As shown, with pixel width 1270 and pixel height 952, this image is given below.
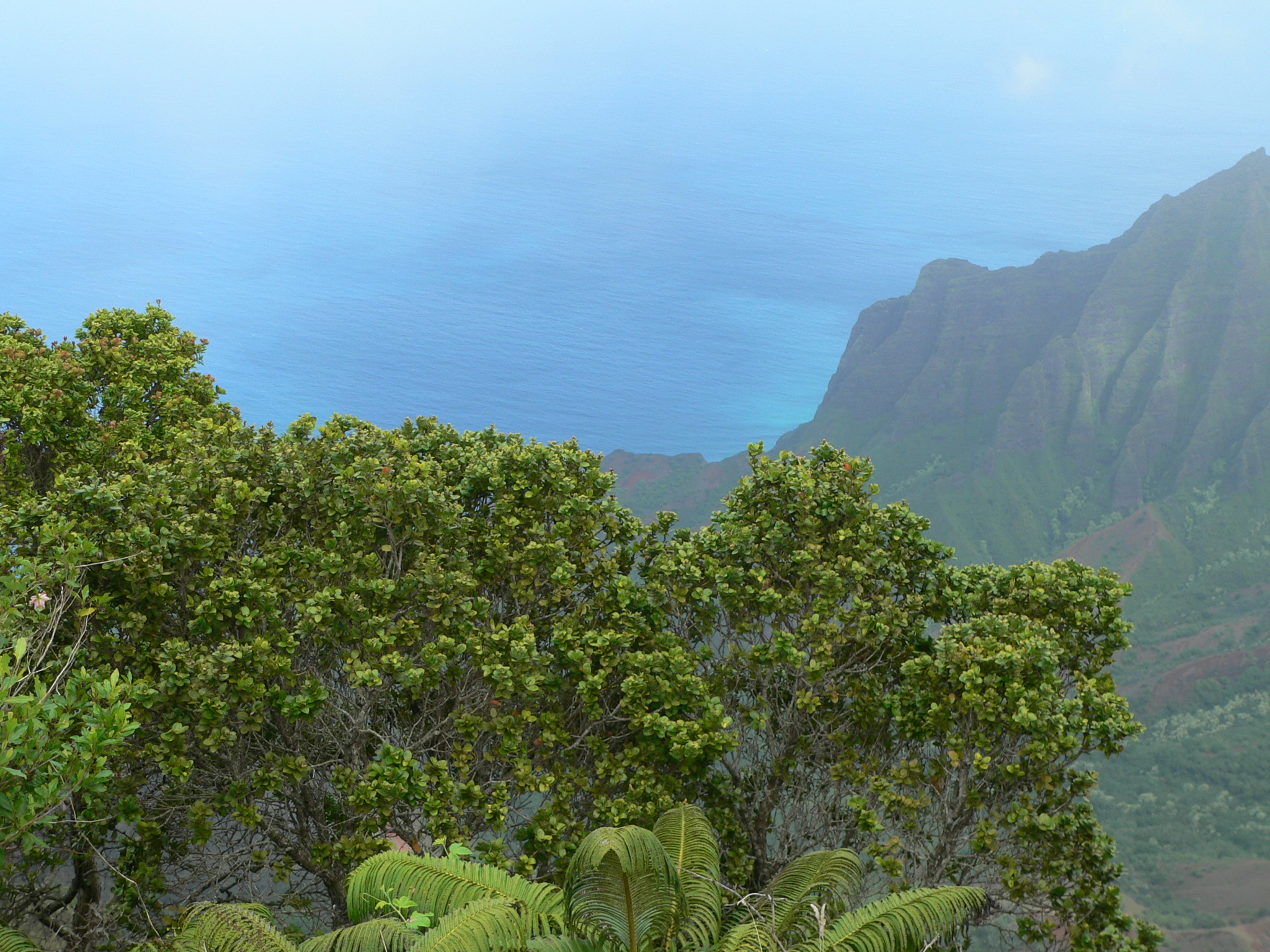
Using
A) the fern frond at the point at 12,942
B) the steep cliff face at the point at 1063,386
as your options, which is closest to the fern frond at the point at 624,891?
the fern frond at the point at 12,942

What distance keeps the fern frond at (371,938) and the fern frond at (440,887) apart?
0.30 meters

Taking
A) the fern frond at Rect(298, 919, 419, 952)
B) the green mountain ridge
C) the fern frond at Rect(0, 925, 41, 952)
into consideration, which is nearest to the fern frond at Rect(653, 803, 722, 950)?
the fern frond at Rect(298, 919, 419, 952)

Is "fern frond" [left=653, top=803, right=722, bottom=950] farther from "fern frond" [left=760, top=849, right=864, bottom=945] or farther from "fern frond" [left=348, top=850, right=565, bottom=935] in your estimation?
"fern frond" [left=348, top=850, right=565, bottom=935]

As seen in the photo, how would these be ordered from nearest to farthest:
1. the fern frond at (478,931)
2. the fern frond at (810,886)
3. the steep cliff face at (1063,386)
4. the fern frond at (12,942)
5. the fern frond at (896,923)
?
the fern frond at (478,931) < the fern frond at (896,923) < the fern frond at (12,942) < the fern frond at (810,886) < the steep cliff face at (1063,386)

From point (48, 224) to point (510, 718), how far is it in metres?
128

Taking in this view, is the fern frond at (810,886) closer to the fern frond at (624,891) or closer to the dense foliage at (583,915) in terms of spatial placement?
the dense foliage at (583,915)

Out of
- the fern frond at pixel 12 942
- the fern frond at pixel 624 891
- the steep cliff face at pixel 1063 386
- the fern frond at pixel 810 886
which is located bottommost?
the fern frond at pixel 810 886

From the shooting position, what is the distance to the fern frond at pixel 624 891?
6.26m

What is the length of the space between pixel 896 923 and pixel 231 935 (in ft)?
13.1

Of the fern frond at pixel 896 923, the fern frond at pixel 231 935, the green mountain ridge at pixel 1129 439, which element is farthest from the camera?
the green mountain ridge at pixel 1129 439

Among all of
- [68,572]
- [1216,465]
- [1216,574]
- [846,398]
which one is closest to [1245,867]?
[1216,574]

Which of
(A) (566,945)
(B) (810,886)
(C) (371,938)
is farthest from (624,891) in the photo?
(B) (810,886)

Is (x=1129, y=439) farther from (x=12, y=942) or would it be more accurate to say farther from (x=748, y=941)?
(x=12, y=942)

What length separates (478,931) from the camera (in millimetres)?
5832
